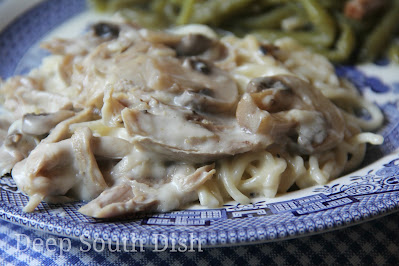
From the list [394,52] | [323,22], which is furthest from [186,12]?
[394,52]

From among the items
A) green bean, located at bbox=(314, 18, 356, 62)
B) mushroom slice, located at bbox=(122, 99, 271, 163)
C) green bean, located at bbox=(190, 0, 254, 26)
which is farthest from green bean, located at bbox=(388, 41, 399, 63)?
mushroom slice, located at bbox=(122, 99, 271, 163)

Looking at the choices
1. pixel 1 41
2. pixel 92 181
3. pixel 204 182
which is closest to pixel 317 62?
pixel 204 182

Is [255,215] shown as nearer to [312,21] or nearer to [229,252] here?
[229,252]

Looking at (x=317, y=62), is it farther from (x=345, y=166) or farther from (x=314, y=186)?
(x=314, y=186)

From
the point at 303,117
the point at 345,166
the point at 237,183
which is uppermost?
Result: the point at 303,117

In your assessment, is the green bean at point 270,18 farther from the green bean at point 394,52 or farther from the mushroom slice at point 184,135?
the mushroom slice at point 184,135

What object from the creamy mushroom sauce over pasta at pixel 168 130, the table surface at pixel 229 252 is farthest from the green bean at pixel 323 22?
the table surface at pixel 229 252
